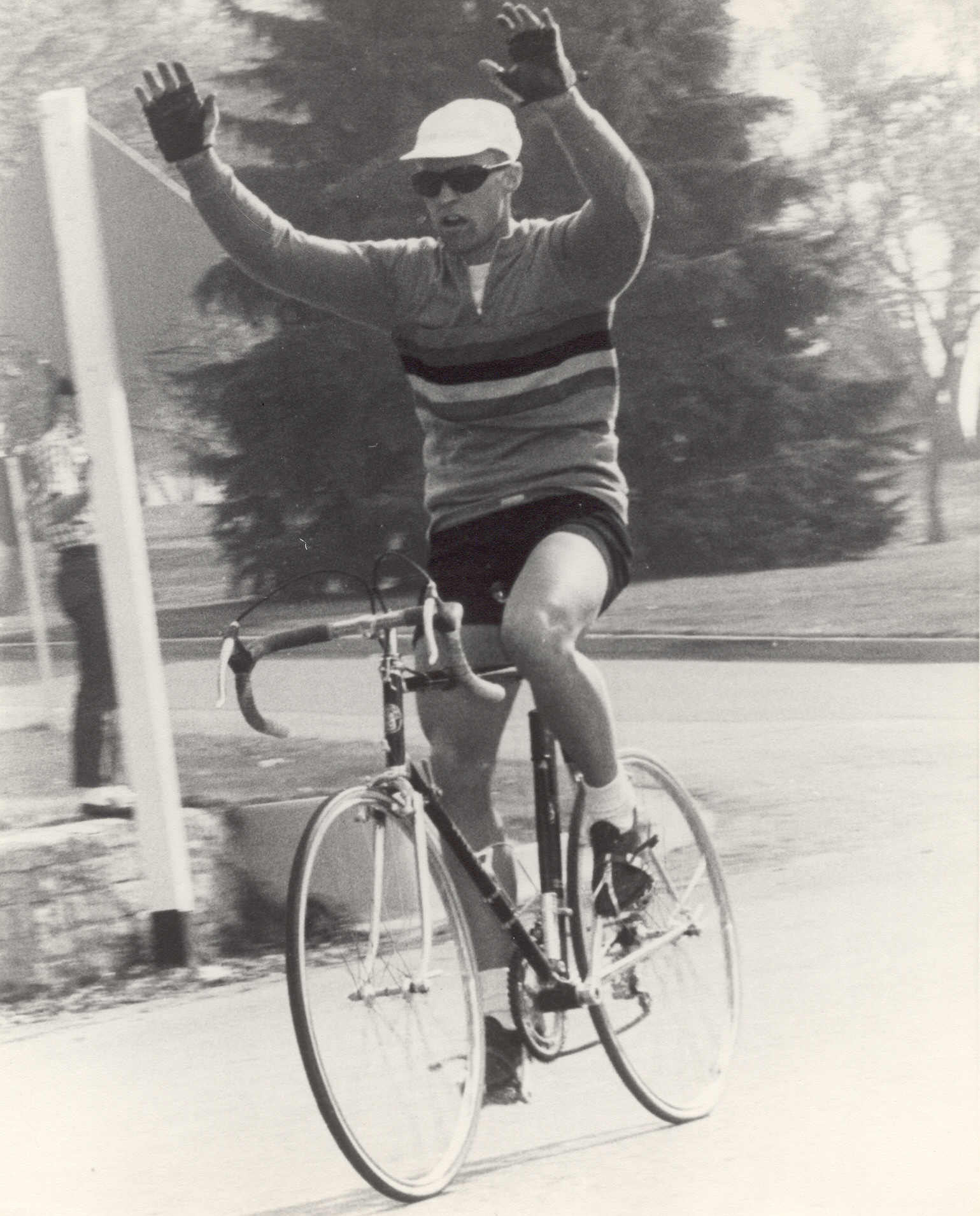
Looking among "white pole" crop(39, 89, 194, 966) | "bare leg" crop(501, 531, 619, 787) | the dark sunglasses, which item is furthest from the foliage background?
"bare leg" crop(501, 531, 619, 787)

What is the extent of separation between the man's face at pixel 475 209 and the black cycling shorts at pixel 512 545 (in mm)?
528

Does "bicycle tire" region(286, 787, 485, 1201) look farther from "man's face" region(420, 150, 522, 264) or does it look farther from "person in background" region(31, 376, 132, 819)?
"person in background" region(31, 376, 132, 819)

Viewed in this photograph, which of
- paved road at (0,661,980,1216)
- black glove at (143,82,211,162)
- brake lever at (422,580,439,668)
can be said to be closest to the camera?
brake lever at (422,580,439,668)

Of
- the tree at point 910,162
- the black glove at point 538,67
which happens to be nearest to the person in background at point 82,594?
the black glove at point 538,67

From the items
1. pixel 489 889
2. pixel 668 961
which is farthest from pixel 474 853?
pixel 668 961

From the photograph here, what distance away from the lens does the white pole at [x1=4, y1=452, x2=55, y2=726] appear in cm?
484

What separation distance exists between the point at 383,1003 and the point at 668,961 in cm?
103

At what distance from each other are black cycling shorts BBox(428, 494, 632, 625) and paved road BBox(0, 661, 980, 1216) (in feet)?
3.33

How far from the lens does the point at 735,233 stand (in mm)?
5434

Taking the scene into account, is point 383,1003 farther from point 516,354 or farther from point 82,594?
point 82,594

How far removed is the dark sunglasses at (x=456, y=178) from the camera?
13.1 ft

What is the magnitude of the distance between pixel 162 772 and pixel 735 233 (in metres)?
2.09

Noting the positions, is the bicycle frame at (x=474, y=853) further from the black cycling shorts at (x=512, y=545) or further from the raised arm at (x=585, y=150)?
the raised arm at (x=585, y=150)

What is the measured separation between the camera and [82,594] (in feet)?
16.3
